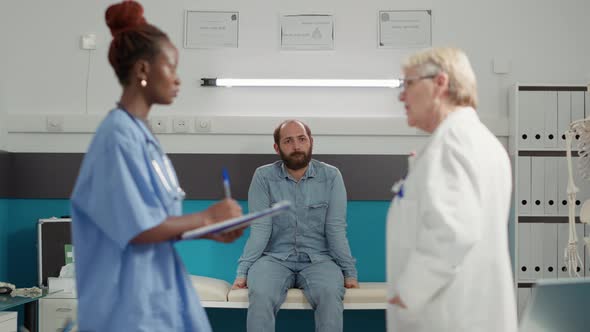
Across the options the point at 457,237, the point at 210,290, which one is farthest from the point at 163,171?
the point at 210,290

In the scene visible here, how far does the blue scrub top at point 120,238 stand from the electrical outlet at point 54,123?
106 inches

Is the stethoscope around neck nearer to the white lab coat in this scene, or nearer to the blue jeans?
the white lab coat

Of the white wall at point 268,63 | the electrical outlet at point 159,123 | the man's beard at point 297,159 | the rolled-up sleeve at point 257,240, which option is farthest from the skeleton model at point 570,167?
the electrical outlet at point 159,123

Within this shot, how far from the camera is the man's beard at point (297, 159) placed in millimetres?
4012

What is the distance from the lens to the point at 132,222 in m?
1.76

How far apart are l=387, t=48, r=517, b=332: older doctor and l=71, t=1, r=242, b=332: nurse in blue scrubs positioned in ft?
1.57

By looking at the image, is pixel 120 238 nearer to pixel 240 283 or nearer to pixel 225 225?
pixel 225 225

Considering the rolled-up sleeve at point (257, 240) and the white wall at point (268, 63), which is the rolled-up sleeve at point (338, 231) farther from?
the white wall at point (268, 63)

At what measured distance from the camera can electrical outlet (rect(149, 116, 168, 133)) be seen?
4.36 metres

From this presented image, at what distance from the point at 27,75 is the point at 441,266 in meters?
3.34

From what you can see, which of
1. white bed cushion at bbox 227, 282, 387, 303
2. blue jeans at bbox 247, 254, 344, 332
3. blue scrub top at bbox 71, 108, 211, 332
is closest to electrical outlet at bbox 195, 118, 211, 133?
blue jeans at bbox 247, 254, 344, 332

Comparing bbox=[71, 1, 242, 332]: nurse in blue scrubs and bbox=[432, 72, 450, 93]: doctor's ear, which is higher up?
bbox=[432, 72, 450, 93]: doctor's ear

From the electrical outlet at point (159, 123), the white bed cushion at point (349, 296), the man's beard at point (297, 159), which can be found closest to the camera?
the white bed cushion at point (349, 296)

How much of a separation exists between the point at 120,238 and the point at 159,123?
268cm
